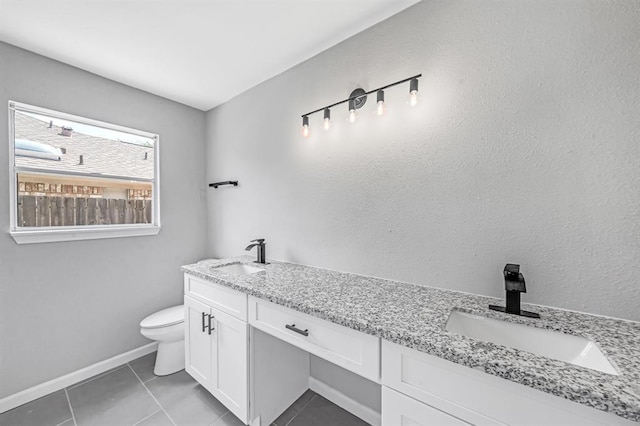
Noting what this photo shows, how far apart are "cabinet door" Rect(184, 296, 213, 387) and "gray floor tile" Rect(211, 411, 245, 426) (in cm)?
22

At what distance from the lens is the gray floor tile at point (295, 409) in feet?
5.02

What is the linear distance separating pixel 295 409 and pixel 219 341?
70cm

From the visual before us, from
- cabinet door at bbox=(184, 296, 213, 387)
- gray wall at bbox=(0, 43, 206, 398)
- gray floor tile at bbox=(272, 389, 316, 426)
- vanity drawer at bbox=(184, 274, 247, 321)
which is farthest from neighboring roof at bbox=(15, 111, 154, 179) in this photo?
gray floor tile at bbox=(272, 389, 316, 426)

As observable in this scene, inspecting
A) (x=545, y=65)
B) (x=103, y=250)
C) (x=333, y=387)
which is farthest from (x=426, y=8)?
(x=103, y=250)

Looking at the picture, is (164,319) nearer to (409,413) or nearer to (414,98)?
(409,413)

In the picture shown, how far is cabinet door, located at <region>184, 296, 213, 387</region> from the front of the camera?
163 cm

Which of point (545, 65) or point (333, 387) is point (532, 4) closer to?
point (545, 65)

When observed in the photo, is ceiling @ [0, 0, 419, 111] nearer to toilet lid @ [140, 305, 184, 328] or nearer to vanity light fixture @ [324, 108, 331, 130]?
vanity light fixture @ [324, 108, 331, 130]

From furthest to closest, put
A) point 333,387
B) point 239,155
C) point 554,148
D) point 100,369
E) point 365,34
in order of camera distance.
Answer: point 239,155, point 100,369, point 333,387, point 365,34, point 554,148

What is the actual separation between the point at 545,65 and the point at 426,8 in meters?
0.68

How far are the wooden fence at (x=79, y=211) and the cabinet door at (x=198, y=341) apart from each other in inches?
42.5

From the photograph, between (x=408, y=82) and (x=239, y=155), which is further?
(x=239, y=155)

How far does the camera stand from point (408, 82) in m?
1.38

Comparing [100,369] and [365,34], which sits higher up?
[365,34]
